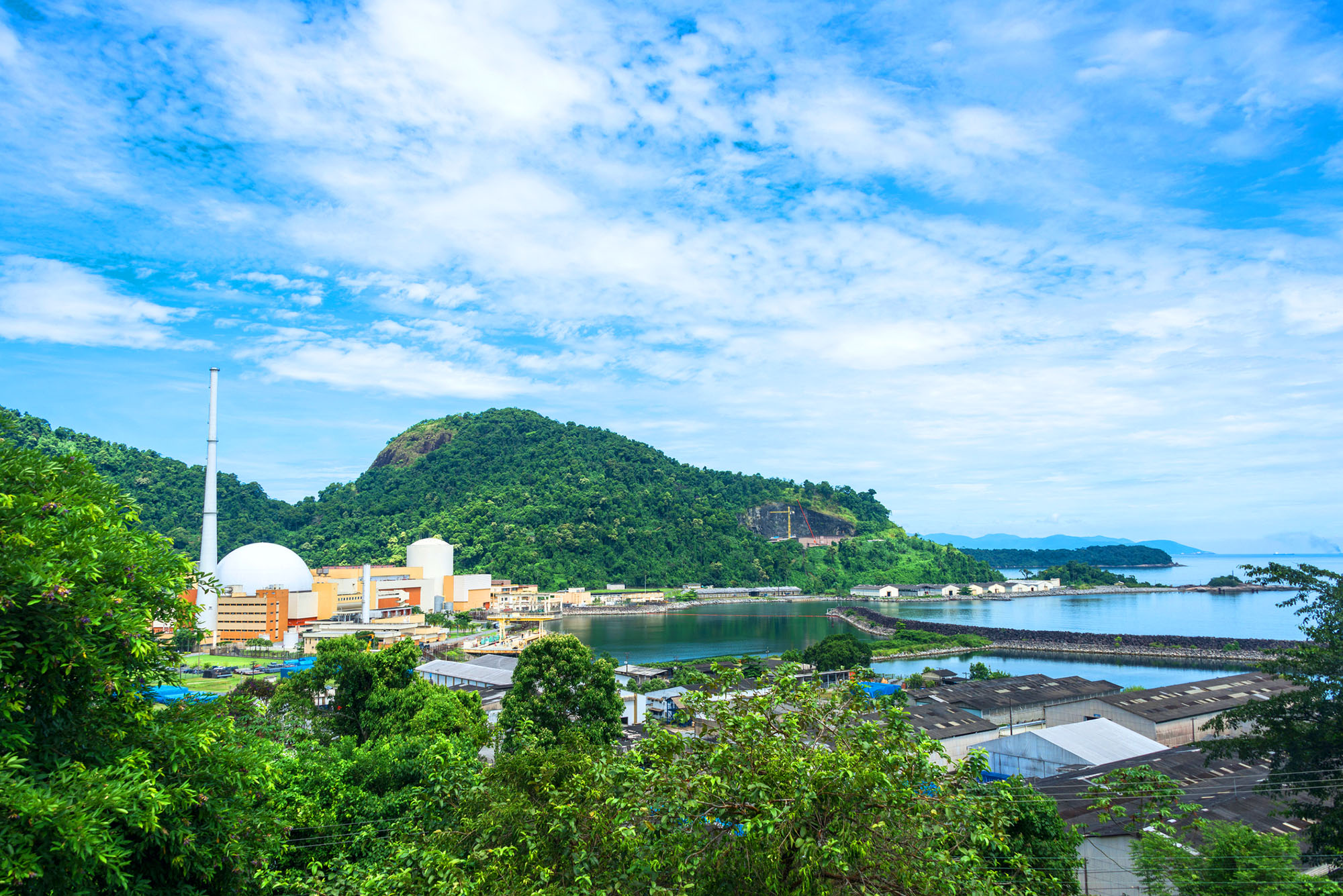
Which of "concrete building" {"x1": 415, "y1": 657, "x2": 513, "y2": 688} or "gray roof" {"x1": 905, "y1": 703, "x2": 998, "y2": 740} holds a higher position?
"gray roof" {"x1": 905, "y1": 703, "x2": 998, "y2": 740}

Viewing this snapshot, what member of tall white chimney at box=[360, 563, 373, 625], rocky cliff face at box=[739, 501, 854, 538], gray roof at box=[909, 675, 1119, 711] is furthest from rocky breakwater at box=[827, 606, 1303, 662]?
rocky cliff face at box=[739, 501, 854, 538]

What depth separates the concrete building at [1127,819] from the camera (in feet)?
26.3

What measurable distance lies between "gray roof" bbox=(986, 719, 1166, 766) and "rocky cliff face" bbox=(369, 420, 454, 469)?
288 ft

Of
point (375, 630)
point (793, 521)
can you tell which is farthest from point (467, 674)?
point (793, 521)

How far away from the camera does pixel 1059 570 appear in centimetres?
8300

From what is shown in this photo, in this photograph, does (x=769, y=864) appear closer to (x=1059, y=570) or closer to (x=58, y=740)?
(x=58, y=740)

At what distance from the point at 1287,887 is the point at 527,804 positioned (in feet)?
19.5

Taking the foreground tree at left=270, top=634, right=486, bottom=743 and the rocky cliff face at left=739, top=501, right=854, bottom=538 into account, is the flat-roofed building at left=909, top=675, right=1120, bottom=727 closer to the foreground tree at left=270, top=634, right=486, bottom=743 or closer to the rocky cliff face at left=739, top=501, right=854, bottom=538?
the foreground tree at left=270, top=634, right=486, bottom=743

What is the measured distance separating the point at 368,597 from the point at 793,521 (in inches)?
2467

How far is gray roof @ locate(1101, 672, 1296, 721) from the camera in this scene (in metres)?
16.9

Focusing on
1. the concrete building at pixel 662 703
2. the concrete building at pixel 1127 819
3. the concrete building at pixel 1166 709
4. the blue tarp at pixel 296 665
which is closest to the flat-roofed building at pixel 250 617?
the blue tarp at pixel 296 665

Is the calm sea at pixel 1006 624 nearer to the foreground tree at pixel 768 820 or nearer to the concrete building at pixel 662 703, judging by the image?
the concrete building at pixel 662 703

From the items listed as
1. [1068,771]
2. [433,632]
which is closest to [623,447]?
[433,632]

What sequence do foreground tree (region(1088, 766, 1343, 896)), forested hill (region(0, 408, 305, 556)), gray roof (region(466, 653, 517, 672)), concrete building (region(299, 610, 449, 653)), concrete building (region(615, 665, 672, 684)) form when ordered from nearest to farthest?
1. foreground tree (region(1088, 766, 1343, 896))
2. gray roof (region(466, 653, 517, 672))
3. concrete building (region(615, 665, 672, 684))
4. concrete building (region(299, 610, 449, 653))
5. forested hill (region(0, 408, 305, 556))
